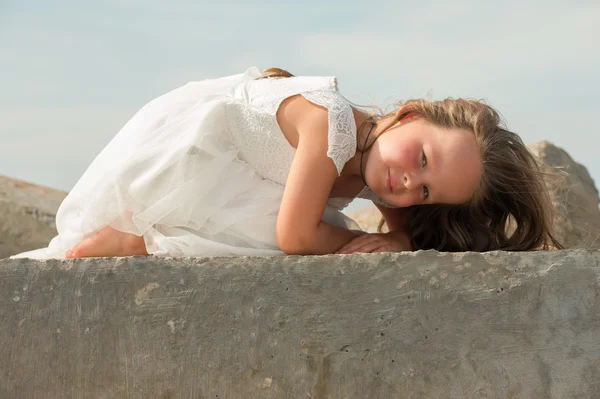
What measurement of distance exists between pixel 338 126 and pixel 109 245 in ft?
3.11

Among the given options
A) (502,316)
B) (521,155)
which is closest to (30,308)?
(502,316)

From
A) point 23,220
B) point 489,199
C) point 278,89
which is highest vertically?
point 278,89

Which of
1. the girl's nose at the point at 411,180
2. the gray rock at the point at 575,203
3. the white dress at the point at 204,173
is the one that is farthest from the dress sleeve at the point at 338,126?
the gray rock at the point at 575,203

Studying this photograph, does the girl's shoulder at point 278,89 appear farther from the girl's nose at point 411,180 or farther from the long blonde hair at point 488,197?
the girl's nose at point 411,180

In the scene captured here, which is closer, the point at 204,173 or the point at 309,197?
the point at 309,197

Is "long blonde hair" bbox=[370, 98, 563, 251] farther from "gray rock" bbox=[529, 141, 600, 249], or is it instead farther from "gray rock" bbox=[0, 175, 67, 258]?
"gray rock" bbox=[0, 175, 67, 258]

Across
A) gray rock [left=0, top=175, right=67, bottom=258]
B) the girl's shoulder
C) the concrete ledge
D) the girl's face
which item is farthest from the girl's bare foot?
gray rock [left=0, top=175, right=67, bottom=258]

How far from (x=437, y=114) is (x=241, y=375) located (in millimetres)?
1190

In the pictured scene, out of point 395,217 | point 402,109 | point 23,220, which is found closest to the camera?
point 402,109

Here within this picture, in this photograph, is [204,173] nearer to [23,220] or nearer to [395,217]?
[395,217]

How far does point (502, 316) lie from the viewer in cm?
217

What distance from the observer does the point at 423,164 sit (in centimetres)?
260

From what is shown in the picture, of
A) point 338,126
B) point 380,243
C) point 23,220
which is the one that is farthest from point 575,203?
point 23,220

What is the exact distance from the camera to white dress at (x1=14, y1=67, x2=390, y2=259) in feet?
8.71
